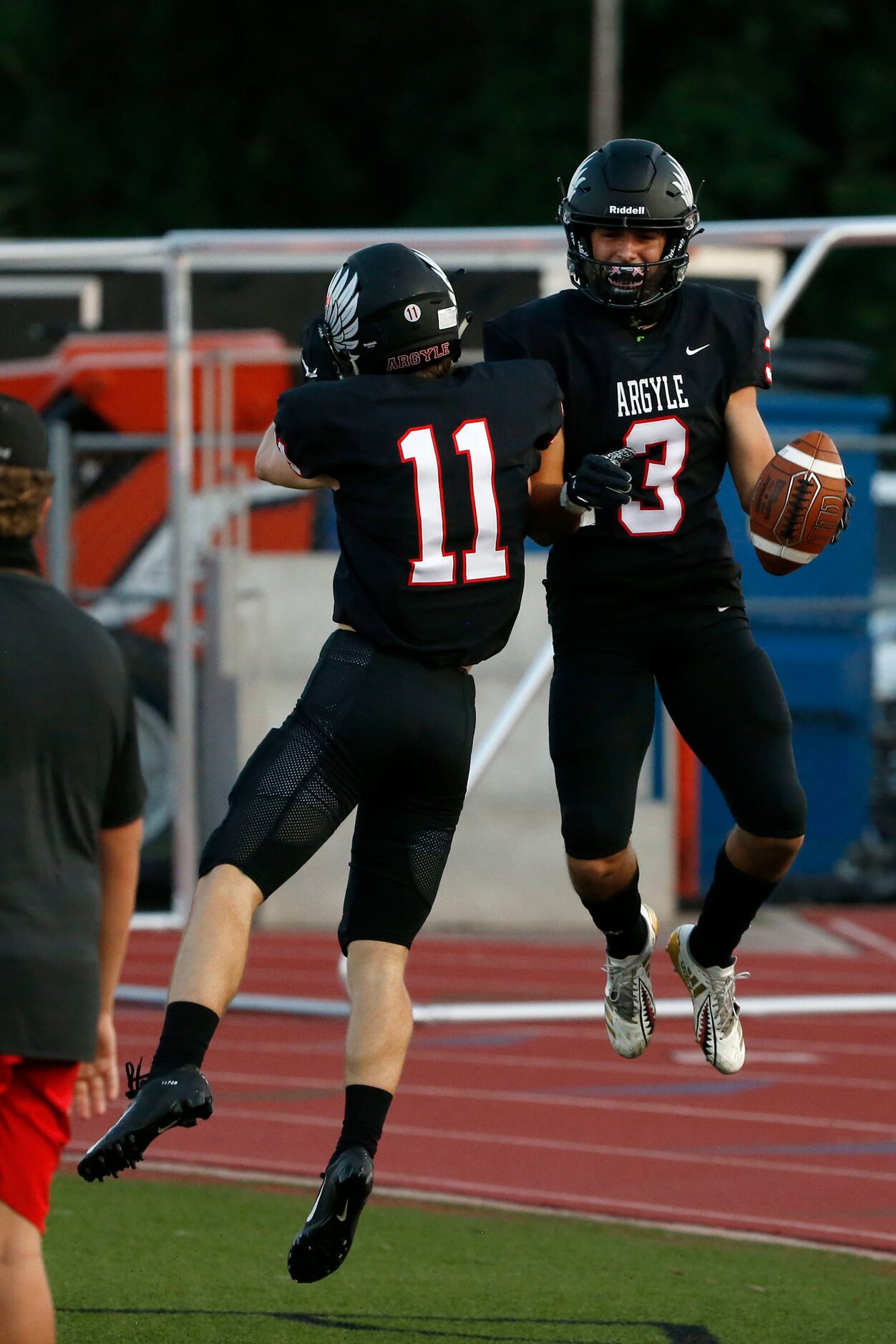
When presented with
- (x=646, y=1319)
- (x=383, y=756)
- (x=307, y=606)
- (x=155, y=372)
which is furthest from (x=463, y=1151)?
(x=155, y=372)

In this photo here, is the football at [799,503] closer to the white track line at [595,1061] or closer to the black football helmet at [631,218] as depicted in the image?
the black football helmet at [631,218]

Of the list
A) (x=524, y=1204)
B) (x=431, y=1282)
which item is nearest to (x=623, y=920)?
(x=431, y=1282)

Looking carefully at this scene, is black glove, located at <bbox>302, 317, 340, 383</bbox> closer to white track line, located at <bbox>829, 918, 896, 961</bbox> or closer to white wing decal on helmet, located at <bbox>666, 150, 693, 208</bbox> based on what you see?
white wing decal on helmet, located at <bbox>666, 150, 693, 208</bbox>

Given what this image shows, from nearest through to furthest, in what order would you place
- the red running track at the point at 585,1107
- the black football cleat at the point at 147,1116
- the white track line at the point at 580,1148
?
the black football cleat at the point at 147,1116 → the red running track at the point at 585,1107 → the white track line at the point at 580,1148

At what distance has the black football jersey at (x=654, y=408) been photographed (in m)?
5.43

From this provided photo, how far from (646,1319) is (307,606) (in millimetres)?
6937

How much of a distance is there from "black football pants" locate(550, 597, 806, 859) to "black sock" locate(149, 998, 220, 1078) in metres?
1.24

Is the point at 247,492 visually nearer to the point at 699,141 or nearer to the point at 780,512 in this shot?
the point at 780,512

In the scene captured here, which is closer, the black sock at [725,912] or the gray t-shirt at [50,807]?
the gray t-shirt at [50,807]

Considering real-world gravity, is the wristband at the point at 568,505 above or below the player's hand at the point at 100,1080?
above

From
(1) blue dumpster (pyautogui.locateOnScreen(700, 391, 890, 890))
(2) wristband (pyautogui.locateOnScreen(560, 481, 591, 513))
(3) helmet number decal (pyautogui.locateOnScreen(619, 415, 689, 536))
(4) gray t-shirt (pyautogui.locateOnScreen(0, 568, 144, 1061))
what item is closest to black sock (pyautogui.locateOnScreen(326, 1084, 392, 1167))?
(4) gray t-shirt (pyautogui.locateOnScreen(0, 568, 144, 1061))

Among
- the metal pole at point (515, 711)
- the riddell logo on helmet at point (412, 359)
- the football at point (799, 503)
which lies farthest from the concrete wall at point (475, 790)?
the riddell logo on helmet at point (412, 359)

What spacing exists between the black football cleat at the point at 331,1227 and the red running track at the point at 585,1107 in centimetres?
229

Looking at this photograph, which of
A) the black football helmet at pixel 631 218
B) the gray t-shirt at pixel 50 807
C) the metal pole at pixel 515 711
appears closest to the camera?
the gray t-shirt at pixel 50 807
